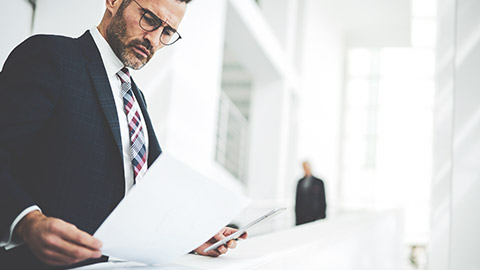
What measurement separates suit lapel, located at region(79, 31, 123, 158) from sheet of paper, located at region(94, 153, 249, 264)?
0.30 m

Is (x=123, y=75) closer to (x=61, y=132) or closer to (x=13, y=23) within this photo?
(x=61, y=132)

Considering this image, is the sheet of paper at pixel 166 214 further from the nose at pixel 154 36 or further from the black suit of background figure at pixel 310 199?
the black suit of background figure at pixel 310 199

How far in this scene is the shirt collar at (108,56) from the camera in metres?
1.55

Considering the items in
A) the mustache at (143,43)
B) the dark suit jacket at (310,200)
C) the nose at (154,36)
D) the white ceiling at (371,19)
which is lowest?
the dark suit jacket at (310,200)

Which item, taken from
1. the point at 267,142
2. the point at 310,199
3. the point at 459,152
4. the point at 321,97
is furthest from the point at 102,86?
the point at 321,97

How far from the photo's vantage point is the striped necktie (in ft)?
4.79

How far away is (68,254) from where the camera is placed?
937 millimetres

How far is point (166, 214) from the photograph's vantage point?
110cm

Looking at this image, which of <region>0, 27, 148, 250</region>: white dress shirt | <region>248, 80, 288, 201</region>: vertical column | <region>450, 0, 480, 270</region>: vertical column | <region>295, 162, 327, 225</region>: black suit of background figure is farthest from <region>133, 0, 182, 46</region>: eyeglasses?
<region>248, 80, 288, 201</region>: vertical column

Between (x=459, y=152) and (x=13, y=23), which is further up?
(x=13, y=23)

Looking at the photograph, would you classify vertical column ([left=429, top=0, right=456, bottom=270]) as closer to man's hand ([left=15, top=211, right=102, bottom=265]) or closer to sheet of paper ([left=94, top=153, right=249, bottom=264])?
sheet of paper ([left=94, top=153, right=249, bottom=264])

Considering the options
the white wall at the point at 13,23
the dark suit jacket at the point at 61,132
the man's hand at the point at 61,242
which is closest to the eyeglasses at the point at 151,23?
the dark suit jacket at the point at 61,132

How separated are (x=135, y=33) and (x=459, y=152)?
343 centimetres

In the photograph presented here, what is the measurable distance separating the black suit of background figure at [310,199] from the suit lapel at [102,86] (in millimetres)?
6720
